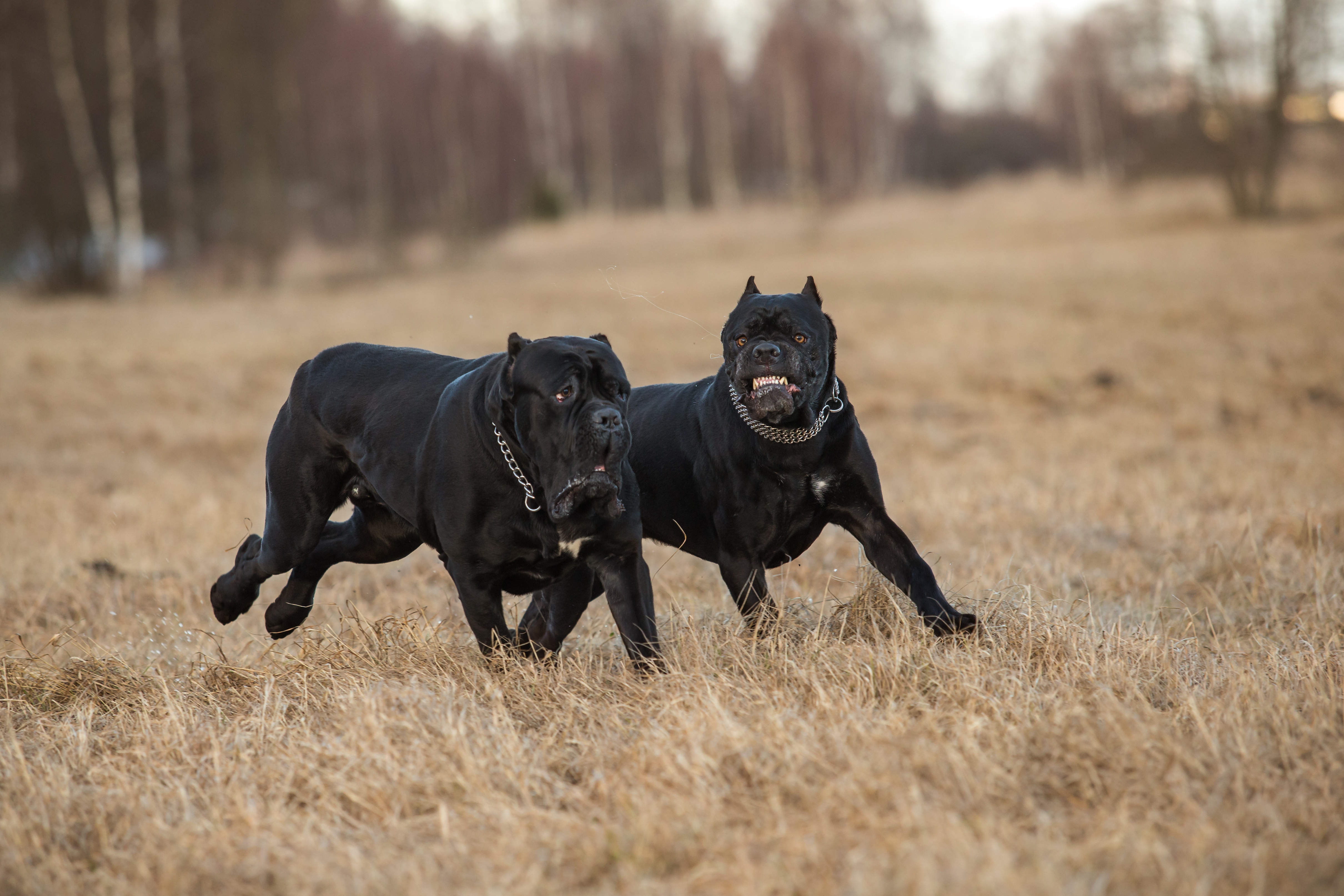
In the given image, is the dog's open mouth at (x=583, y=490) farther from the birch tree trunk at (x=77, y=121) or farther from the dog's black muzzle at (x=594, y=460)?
the birch tree trunk at (x=77, y=121)

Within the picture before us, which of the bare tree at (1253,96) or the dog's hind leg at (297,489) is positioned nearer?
the dog's hind leg at (297,489)

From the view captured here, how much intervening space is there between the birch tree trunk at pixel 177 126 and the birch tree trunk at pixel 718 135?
17.2m

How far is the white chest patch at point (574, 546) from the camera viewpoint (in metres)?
3.69

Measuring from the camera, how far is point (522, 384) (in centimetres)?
362

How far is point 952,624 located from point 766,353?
3.58 ft

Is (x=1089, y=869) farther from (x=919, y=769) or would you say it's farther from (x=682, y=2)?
(x=682, y=2)

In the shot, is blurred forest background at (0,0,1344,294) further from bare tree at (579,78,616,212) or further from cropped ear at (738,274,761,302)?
cropped ear at (738,274,761,302)

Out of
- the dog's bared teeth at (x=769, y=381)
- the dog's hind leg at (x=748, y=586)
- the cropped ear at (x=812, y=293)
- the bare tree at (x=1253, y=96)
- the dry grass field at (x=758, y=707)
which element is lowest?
the dry grass field at (x=758, y=707)

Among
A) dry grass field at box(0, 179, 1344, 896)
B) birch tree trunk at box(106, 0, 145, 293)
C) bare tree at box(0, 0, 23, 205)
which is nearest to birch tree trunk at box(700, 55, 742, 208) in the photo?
birch tree trunk at box(106, 0, 145, 293)

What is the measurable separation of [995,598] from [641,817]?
2.14 metres

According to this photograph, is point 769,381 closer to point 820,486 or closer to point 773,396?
point 773,396

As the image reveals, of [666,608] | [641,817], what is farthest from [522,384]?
[666,608]

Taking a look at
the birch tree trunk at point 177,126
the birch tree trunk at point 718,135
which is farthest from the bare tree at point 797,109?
the birch tree trunk at point 177,126

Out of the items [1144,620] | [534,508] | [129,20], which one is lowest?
[1144,620]
